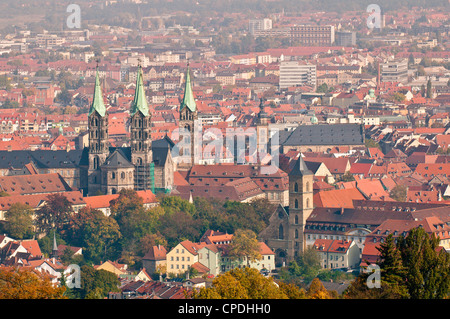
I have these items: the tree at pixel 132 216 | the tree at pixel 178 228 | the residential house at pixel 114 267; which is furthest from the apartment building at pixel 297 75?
the residential house at pixel 114 267

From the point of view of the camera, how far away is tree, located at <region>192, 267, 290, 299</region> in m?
38.6

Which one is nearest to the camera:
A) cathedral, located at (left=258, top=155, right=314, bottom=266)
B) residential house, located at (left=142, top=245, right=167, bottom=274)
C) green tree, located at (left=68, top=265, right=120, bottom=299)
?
green tree, located at (left=68, top=265, right=120, bottom=299)

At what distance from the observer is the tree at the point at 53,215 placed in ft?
230

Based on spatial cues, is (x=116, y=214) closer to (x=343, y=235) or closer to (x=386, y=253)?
(x=343, y=235)

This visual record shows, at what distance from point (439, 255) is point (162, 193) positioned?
36594mm

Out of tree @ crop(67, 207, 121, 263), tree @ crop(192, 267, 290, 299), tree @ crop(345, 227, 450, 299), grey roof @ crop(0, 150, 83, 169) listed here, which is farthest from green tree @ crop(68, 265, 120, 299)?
grey roof @ crop(0, 150, 83, 169)

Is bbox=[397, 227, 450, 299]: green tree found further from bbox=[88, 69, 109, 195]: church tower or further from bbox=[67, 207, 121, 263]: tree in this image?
bbox=[88, 69, 109, 195]: church tower

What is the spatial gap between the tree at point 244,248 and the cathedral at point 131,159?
13.0 metres

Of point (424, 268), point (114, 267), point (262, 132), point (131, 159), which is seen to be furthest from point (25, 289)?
point (262, 132)

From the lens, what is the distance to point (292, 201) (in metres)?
68.4

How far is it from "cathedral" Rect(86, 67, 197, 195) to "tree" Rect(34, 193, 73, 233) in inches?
251

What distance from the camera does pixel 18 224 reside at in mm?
69125

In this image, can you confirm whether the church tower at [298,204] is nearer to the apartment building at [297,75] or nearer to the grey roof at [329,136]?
the grey roof at [329,136]

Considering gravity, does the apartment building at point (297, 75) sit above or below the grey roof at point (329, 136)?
below
